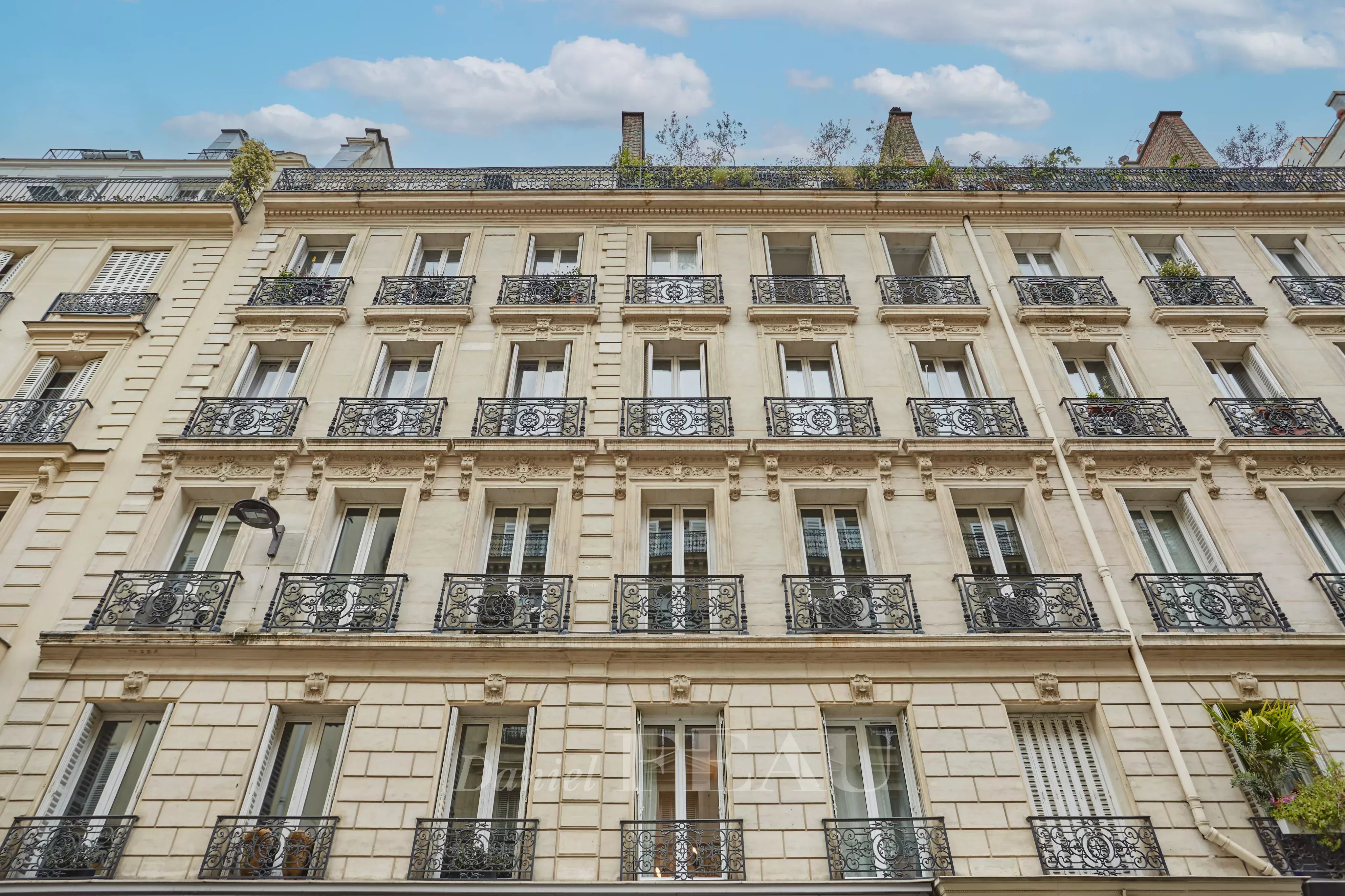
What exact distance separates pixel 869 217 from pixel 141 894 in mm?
13417

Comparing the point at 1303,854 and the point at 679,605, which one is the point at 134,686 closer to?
the point at 679,605

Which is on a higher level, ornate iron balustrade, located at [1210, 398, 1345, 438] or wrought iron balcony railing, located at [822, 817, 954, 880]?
ornate iron balustrade, located at [1210, 398, 1345, 438]

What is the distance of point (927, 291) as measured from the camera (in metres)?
13.1

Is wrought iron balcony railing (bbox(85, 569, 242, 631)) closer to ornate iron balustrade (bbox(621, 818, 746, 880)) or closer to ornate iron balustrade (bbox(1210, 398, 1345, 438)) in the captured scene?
ornate iron balustrade (bbox(621, 818, 746, 880))

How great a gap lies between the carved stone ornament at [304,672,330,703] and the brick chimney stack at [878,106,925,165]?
1314 centimetres

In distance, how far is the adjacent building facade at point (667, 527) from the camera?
7.87 m

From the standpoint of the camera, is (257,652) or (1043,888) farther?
(257,652)

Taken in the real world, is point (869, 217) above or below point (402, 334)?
above

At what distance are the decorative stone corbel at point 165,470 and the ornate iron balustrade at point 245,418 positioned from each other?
1.02 feet

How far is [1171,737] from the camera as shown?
324 inches

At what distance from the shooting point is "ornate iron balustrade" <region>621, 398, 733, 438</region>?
11.0 m

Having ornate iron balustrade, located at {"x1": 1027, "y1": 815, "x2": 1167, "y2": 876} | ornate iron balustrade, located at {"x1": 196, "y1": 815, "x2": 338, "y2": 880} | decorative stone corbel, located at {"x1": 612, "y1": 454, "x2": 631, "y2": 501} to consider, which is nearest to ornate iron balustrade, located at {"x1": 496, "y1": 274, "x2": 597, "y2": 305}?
decorative stone corbel, located at {"x1": 612, "y1": 454, "x2": 631, "y2": 501}

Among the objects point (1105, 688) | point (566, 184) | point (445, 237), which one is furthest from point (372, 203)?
point (1105, 688)

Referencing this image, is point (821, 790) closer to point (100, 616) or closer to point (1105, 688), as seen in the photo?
point (1105, 688)
